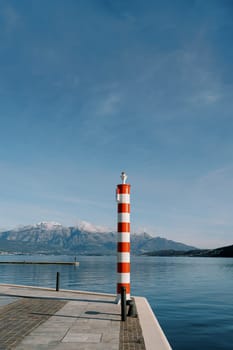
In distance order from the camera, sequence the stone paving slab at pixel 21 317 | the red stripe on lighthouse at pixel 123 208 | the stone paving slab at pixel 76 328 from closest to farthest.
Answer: the stone paving slab at pixel 76 328 < the stone paving slab at pixel 21 317 < the red stripe on lighthouse at pixel 123 208

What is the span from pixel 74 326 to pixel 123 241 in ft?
18.6

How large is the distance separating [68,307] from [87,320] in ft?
9.45

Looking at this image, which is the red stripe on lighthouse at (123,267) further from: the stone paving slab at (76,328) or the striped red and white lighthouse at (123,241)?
the stone paving slab at (76,328)

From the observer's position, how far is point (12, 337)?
10.2 m

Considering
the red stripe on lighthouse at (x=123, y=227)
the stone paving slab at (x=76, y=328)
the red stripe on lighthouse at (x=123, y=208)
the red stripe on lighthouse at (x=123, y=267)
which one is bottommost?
Answer: the stone paving slab at (x=76, y=328)

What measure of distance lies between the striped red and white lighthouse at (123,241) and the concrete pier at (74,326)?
1.15m

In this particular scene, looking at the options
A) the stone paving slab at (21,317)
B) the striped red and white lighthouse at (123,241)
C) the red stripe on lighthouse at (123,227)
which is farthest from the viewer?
the red stripe on lighthouse at (123,227)

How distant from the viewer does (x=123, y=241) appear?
16.7 metres

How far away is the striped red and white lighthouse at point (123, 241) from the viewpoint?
16.8 metres

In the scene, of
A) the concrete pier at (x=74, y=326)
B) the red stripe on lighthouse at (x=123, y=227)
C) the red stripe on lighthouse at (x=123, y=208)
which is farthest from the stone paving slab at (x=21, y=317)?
the red stripe on lighthouse at (x=123, y=208)

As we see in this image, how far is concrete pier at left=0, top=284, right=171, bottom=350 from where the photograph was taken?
9633 millimetres

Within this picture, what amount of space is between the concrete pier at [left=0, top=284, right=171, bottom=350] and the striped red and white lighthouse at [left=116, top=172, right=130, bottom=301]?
1.15m

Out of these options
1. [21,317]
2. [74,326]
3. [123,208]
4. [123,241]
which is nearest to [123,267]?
[123,241]

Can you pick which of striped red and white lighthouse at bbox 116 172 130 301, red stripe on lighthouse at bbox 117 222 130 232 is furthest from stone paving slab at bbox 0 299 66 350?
red stripe on lighthouse at bbox 117 222 130 232
